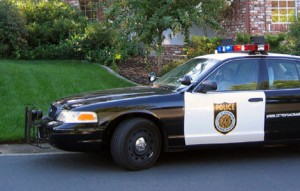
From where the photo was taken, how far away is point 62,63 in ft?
48.5

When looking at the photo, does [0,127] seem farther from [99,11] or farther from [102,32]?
[99,11]

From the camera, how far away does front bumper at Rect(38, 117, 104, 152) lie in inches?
250

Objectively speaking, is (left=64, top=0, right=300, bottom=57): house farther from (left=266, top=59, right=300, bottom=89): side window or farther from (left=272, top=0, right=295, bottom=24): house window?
(left=266, top=59, right=300, bottom=89): side window

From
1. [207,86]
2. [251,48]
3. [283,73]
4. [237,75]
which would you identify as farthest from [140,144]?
[283,73]

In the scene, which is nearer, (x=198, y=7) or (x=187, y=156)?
(x=187, y=156)

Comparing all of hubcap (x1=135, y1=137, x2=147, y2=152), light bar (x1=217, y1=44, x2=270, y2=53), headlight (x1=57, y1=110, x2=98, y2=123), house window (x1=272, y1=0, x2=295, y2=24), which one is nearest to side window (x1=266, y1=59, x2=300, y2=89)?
light bar (x1=217, y1=44, x2=270, y2=53)

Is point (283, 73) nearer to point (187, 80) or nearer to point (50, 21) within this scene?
point (187, 80)

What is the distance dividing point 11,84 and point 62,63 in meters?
3.46

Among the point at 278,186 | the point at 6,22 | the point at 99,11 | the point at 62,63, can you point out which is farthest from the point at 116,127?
the point at 99,11

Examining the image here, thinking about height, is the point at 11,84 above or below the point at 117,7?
below

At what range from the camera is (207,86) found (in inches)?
262

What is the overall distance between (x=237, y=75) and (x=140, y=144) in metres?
1.68

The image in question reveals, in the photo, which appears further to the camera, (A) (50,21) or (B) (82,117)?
(A) (50,21)

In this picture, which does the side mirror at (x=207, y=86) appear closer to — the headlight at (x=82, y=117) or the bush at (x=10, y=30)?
the headlight at (x=82, y=117)
